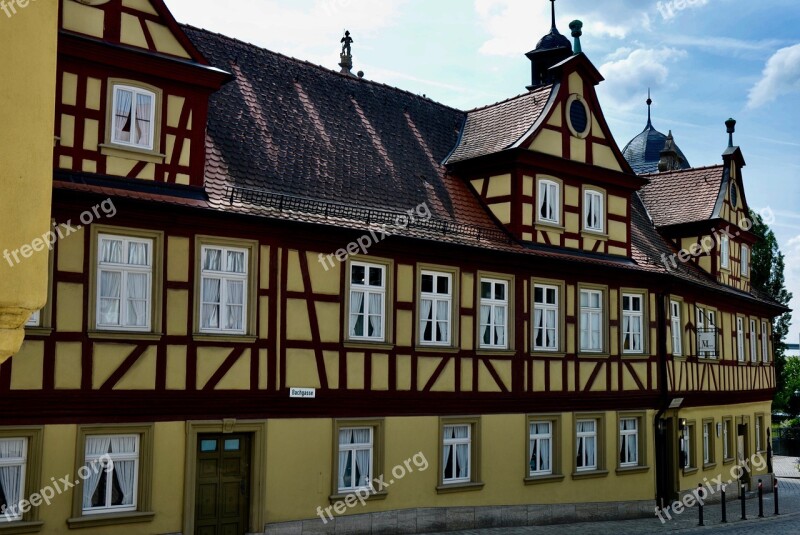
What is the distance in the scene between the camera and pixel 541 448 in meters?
21.4

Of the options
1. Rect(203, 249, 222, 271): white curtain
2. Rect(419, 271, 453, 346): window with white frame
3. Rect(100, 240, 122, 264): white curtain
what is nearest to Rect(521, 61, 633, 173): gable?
Rect(419, 271, 453, 346): window with white frame

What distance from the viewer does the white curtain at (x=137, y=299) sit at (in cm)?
1487

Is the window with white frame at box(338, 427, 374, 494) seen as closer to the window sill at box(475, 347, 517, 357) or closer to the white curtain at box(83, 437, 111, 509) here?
the window sill at box(475, 347, 517, 357)

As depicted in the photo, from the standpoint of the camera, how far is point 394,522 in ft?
59.1

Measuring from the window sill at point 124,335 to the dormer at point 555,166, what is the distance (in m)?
9.19

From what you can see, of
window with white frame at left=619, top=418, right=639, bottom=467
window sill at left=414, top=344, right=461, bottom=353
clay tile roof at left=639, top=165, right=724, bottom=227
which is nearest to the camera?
window sill at left=414, top=344, right=461, bottom=353

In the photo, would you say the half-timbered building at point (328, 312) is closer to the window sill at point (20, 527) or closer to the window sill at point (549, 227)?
the window sill at point (20, 527)

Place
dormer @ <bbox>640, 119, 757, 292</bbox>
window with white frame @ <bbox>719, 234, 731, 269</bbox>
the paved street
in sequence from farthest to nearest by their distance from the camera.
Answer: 1. window with white frame @ <bbox>719, 234, 731, 269</bbox>
2. dormer @ <bbox>640, 119, 757, 292</bbox>
3. the paved street

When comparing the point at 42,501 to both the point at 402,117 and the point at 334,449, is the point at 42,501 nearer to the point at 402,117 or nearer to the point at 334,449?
the point at 334,449

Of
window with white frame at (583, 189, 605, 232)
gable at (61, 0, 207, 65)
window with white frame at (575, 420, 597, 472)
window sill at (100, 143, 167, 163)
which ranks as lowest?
window with white frame at (575, 420, 597, 472)

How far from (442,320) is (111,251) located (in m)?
7.03

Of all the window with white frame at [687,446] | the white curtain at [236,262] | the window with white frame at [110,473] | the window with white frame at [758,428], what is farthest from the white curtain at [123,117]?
the window with white frame at [758,428]

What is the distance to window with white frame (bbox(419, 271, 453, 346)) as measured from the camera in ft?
62.2

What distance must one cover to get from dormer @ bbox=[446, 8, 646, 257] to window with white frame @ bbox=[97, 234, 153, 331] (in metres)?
9.07
